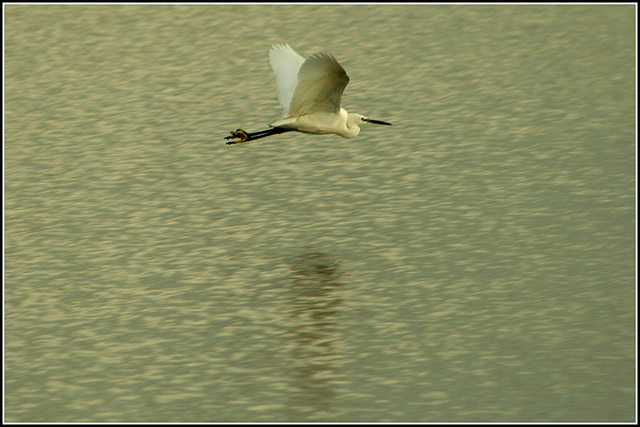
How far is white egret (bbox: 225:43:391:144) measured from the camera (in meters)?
15.7

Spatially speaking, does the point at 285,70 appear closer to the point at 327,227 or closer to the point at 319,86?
the point at 319,86

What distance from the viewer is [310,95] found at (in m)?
16.3

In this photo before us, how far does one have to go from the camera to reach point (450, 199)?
19.3 m

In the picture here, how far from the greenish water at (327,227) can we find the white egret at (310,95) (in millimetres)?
1589

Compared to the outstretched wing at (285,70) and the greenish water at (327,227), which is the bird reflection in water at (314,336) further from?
the outstretched wing at (285,70)

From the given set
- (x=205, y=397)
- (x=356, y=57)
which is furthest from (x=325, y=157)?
(x=205, y=397)

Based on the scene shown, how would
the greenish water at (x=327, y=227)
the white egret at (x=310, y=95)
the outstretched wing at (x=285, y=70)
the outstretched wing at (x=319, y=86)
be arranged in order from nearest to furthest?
the greenish water at (x=327, y=227)
the outstretched wing at (x=319, y=86)
the white egret at (x=310, y=95)
the outstretched wing at (x=285, y=70)

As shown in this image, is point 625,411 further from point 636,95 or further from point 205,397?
point 636,95

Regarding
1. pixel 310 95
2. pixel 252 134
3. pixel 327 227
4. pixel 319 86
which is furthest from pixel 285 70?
pixel 327 227

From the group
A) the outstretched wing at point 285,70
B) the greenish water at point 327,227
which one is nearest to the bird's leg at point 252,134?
the outstretched wing at point 285,70

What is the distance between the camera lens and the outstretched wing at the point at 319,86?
1552 centimetres

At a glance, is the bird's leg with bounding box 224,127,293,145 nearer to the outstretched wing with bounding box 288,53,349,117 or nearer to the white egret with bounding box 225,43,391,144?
the white egret with bounding box 225,43,391,144

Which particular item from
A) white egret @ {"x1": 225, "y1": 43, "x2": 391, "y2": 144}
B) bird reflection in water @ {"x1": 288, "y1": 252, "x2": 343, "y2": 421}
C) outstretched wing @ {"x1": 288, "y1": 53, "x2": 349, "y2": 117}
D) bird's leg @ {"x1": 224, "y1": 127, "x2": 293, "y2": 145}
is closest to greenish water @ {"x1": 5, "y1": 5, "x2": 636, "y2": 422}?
bird reflection in water @ {"x1": 288, "y1": 252, "x2": 343, "y2": 421}

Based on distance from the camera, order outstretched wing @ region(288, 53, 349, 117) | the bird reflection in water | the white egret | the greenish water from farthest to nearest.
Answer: the white egret → outstretched wing @ region(288, 53, 349, 117) → the greenish water → the bird reflection in water
